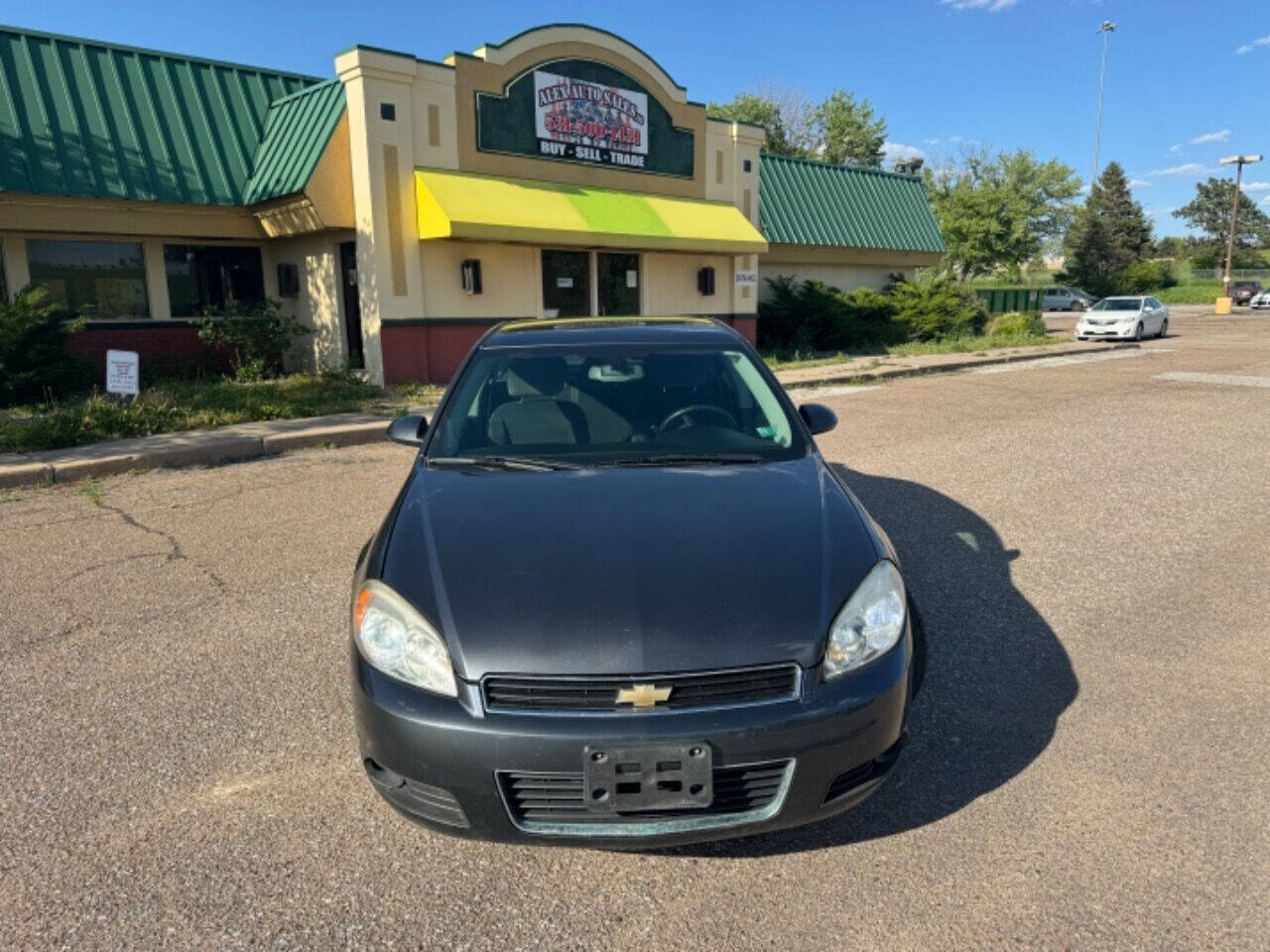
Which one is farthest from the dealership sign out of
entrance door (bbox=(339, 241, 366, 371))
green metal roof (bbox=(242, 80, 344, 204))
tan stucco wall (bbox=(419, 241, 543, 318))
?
entrance door (bbox=(339, 241, 366, 371))

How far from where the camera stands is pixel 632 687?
2.30 meters

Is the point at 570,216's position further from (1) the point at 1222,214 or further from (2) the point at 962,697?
(1) the point at 1222,214

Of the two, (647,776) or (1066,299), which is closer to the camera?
(647,776)

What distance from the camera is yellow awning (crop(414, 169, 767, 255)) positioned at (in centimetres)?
1359

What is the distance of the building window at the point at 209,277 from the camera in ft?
47.9

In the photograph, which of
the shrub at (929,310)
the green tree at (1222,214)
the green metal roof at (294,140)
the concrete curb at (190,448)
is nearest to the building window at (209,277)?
the green metal roof at (294,140)

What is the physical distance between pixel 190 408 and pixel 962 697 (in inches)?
396

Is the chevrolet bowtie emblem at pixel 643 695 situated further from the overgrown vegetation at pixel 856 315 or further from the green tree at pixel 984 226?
the green tree at pixel 984 226

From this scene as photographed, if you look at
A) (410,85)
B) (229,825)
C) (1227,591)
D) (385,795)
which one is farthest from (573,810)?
(410,85)

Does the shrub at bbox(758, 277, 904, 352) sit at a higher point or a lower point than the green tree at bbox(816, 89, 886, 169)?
lower

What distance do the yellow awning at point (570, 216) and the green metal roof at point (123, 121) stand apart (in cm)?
358

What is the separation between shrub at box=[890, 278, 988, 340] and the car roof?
66.0 feet

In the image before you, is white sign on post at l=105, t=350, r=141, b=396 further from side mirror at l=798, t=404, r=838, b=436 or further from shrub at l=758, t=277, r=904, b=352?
shrub at l=758, t=277, r=904, b=352

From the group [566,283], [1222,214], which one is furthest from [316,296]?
[1222,214]
